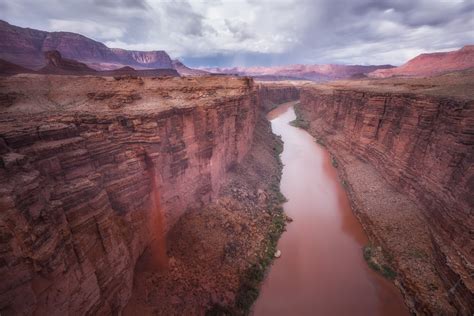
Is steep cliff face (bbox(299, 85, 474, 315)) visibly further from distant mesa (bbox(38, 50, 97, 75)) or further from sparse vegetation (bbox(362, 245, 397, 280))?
distant mesa (bbox(38, 50, 97, 75))

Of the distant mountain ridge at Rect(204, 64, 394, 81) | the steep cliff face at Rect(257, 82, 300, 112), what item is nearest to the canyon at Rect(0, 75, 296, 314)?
the steep cliff face at Rect(257, 82, 300, 112)

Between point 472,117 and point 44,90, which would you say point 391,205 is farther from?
point 44,90

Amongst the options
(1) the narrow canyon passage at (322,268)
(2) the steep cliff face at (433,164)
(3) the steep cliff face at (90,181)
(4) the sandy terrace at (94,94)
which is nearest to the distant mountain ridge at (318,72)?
(2) the steep cliff face at (433,164)

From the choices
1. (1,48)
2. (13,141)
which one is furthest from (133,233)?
(1,48)

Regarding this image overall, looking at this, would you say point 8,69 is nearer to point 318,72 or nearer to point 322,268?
point 322,268

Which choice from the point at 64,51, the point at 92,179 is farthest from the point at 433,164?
the point at 64,51

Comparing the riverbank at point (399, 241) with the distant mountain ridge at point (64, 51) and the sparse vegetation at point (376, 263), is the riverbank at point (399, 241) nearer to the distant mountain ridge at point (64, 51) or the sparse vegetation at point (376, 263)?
the sparse vegetation at point (376, 263)
